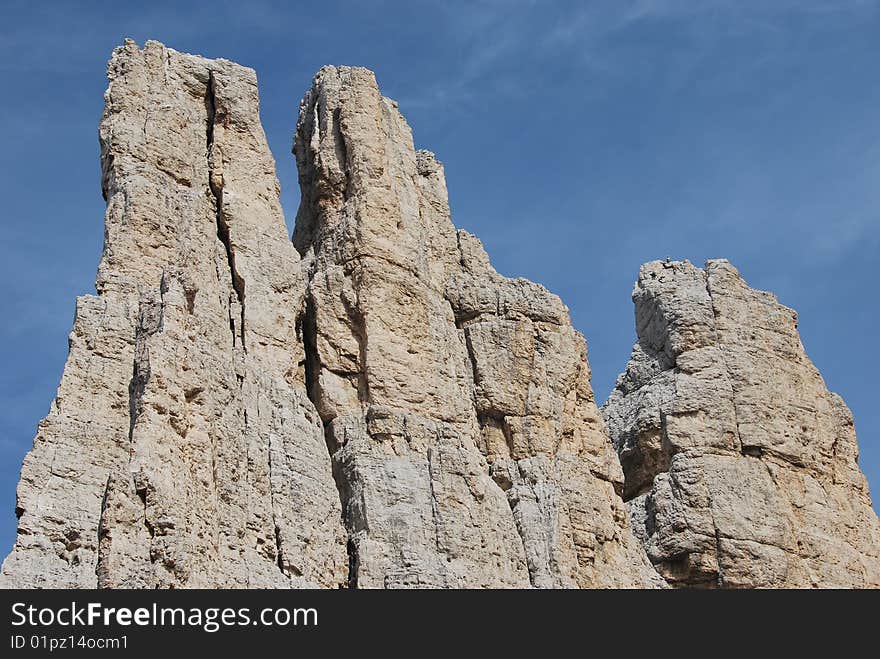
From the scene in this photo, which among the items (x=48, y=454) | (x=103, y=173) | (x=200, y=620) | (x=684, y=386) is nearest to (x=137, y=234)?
(x=103, y=173)

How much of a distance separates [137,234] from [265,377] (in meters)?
3.24

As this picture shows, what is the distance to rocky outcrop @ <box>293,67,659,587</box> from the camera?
37.5 metres

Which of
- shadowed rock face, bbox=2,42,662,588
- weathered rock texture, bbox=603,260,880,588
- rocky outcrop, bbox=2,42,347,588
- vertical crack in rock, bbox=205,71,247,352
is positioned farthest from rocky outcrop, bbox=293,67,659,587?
weathered rock texture, bbox=603,260,880,588

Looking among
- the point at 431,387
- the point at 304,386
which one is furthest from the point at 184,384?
the point at 431,387

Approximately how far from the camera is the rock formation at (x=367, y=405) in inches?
1352

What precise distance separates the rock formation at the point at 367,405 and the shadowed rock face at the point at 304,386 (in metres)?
0.05

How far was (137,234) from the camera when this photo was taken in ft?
124

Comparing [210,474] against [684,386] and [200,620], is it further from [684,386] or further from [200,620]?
[684,386]

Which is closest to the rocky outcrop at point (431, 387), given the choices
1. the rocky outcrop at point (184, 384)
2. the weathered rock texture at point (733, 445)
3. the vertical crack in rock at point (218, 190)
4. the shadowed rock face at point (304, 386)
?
the shadowed rock face at point (304, 386)

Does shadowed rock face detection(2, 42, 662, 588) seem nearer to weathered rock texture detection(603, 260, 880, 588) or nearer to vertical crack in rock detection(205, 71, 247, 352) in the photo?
vertical crack in rock detection(205, 71, 247, 352)

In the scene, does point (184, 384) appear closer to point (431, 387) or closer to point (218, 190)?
point (431, 387)

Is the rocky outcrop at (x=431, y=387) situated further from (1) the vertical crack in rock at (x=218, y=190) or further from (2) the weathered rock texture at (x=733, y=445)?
(2) the weathered rock texture at (x=733, y=445)

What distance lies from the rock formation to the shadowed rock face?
48mm

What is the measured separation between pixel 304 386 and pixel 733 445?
36.6 feet
